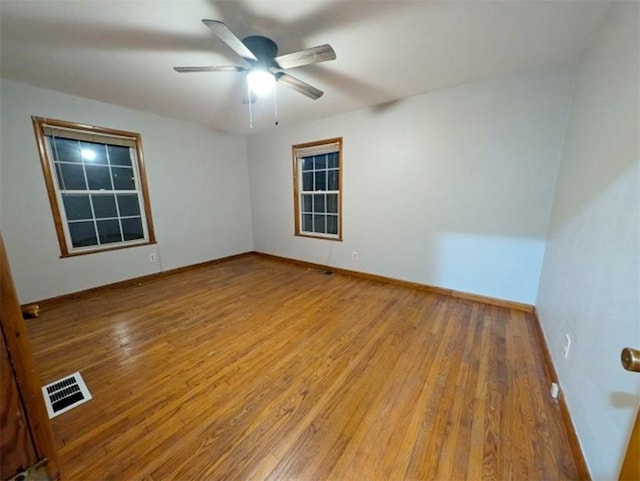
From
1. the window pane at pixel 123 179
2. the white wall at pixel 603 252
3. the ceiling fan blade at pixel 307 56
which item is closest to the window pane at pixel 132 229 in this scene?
the window pane at pixel 123 179

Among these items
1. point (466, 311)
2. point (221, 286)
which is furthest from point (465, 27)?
point (221, 286)

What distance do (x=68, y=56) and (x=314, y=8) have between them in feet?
6.90

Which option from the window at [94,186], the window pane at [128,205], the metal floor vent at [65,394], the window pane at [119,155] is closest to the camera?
the metal floor vent at [65,394]

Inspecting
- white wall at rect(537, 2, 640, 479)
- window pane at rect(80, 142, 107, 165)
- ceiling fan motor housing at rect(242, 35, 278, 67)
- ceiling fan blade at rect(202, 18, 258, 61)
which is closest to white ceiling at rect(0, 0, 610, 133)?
ceiling fan motor housing at rect(242, 35, 278, 67)

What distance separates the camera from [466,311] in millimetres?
2658

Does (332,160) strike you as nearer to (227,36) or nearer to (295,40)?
(295,40)

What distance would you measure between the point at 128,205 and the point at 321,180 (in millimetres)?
2735


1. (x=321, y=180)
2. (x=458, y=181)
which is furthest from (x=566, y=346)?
(x=321, y=180)

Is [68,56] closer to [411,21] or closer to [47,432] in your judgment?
[411,21]

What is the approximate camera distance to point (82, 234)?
3160 millimetres

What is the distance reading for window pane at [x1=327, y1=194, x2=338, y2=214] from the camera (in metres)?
3.92

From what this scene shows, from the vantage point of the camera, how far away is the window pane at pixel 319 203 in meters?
4.10

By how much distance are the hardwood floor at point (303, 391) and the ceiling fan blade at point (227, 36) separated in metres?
2.16

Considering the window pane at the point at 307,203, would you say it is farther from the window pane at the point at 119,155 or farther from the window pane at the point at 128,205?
the window pane at the point at 119,155
